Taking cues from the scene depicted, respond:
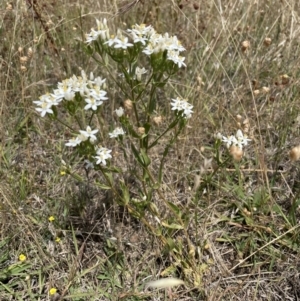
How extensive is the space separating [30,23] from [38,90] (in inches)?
15.8

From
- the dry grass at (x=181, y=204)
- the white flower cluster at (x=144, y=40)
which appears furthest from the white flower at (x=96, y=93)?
the dry grass at (x=181, y=204)

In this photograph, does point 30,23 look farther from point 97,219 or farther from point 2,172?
point 97,219

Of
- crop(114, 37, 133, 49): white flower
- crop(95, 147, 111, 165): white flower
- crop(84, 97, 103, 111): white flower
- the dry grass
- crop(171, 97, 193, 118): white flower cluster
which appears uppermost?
crop(114, 37, 133, 49): white flower

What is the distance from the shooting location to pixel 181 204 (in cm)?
168

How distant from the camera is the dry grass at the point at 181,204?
5.04 feet

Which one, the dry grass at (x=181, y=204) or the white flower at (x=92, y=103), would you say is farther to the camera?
the dry grass at (x=181, y=204)

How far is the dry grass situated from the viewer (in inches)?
60.5

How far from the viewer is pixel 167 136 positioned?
6.84 ft

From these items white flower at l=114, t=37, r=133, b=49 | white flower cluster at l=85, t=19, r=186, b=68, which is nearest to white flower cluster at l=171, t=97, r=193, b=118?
white flower cluster at l=85, t=19, r=186, b=68

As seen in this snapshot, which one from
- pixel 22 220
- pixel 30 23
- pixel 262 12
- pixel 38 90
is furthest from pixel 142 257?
pixel 262 12

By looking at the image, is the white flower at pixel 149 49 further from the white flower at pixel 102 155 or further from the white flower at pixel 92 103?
the white flower at pixel 102 155

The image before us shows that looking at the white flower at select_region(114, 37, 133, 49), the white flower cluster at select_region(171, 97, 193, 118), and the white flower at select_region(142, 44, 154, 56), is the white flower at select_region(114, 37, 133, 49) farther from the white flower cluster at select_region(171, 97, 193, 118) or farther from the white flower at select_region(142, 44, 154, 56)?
the white flower cluster at select_region(171, 97, 193, 118)

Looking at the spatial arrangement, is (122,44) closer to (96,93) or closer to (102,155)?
(96,93)

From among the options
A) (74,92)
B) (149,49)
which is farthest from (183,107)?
(74,92)
